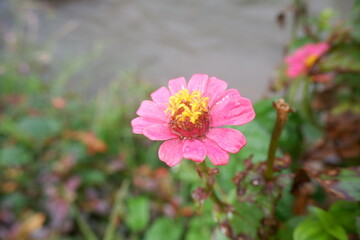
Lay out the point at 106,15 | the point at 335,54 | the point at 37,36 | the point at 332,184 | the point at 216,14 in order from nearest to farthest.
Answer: the point at 332,184 → the point at 335,54 → the point at 216,14 → the point at 37,36 → the point at 106,15

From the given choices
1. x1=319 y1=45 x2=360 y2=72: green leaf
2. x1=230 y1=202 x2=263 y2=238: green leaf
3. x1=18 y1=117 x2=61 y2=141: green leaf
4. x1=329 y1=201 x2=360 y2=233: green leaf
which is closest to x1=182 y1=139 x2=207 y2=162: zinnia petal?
x1=230 y1=202 x2=263 y2=238: green leaf

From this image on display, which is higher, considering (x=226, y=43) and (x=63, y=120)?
(x=226, y=43)

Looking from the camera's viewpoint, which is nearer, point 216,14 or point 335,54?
point 335,54

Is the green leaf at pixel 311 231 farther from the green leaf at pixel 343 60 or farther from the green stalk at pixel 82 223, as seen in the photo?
the green stalk at pixel 82 223

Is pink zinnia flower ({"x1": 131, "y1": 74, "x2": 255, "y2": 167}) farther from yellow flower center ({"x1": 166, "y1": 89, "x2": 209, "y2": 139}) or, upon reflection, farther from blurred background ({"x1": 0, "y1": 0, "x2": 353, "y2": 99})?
blurred background ({"x1": 0, "y1": 0, "x2": 353, "y2": 99})

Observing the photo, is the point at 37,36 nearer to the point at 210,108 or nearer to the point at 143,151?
the point at 143,151

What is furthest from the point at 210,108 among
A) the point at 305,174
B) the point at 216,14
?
the point at 216,14

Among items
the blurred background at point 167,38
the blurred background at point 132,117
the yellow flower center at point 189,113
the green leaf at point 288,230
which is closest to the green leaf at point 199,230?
the blurred background at point 132,117

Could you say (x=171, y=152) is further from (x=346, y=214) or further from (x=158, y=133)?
(x=346, y=214)
